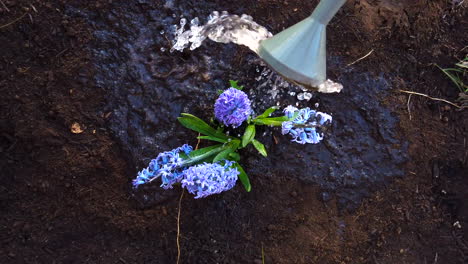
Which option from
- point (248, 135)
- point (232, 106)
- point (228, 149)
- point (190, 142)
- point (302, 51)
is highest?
point (302, 51)

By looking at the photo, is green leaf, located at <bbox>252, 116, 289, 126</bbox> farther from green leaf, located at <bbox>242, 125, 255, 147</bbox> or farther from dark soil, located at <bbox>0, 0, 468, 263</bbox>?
dark soil, located at <bbox>0, 0, 468, 263</bbox>

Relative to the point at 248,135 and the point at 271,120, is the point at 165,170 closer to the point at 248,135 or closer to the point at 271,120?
the point at 248,135

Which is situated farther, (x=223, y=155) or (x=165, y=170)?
(x=223, y=155)

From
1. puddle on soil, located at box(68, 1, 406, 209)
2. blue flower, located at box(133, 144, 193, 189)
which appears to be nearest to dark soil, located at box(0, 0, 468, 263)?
puddle on soil, located at box(68, 1, 406, 209)

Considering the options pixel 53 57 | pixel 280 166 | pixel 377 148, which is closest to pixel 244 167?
pixel 280 166

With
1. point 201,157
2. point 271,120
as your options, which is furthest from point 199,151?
point 271,120
